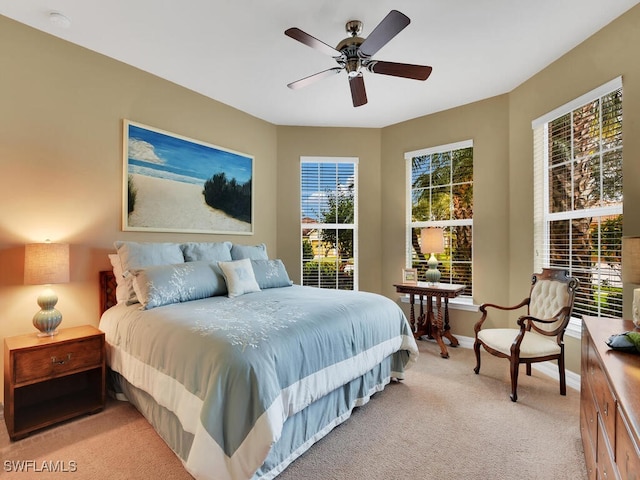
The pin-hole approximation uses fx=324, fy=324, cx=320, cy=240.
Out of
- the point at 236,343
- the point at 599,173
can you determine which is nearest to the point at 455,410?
the point at 236,343

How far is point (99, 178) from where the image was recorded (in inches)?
112

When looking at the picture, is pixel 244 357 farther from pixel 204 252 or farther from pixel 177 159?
pixel 177 159

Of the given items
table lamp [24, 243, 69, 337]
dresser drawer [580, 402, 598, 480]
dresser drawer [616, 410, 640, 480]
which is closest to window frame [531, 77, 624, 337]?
dresser drawer [580, 402, 598, 480]

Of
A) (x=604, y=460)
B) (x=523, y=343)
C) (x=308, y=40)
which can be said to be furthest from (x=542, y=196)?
(x=308, y=40)

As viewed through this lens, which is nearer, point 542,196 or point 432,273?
point 542,196

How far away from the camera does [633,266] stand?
179 cm

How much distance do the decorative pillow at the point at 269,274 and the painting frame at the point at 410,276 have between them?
5.10 feet

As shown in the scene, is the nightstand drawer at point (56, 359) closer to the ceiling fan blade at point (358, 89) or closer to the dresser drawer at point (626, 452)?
the ceiling fan blade at point (358, 89)

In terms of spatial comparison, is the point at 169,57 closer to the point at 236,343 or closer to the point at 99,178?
the point at 99,178

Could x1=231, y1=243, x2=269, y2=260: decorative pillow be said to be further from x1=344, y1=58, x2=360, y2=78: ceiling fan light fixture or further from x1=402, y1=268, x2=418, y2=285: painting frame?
x1=344, y1=58, x2=360, y2=78: ceiling fan light fixture

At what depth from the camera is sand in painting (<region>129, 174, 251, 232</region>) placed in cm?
312

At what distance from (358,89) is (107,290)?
2.74m

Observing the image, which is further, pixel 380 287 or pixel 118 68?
pixel 380 287

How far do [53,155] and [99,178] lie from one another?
A: 0.35 metres
